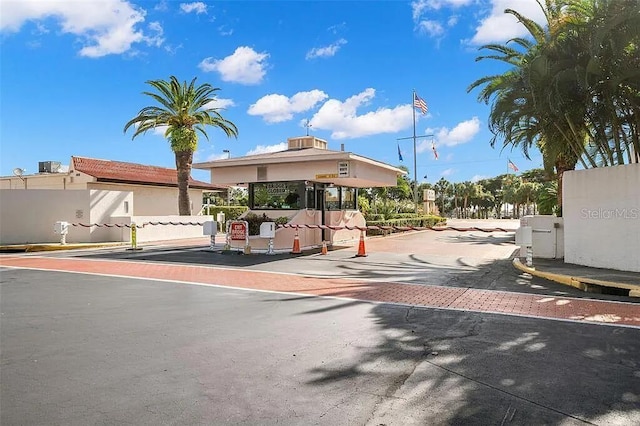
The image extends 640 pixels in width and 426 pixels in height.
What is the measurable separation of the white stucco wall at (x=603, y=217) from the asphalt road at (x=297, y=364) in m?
6.04

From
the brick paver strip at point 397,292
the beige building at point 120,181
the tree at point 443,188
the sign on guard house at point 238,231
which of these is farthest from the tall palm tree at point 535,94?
the tree at point 443,188

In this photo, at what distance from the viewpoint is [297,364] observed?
16.8ft

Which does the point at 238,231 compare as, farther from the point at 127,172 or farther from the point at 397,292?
the point at 127,172

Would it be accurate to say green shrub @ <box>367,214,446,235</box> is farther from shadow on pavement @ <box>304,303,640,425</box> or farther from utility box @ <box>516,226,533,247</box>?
shadow on pavement @ <box>304,303,640,425</box>

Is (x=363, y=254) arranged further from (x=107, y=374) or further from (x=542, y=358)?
Answer: (x=107, y=374)

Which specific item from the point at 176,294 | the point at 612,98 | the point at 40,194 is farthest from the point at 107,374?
the point at 40,194

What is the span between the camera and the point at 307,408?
396cm

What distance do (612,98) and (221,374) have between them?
13206mm

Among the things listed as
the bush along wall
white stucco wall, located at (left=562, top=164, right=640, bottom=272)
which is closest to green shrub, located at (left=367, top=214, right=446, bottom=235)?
the bush along wall

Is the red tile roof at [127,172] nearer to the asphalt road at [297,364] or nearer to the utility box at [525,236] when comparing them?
the asphalt road at [297,364]

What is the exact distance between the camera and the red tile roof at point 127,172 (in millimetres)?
30684

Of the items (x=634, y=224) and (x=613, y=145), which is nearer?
(x=634, y=224)

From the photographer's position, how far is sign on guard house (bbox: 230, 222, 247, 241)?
60.2 feet

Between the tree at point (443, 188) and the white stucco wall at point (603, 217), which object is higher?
the tree at point (443, 188)
